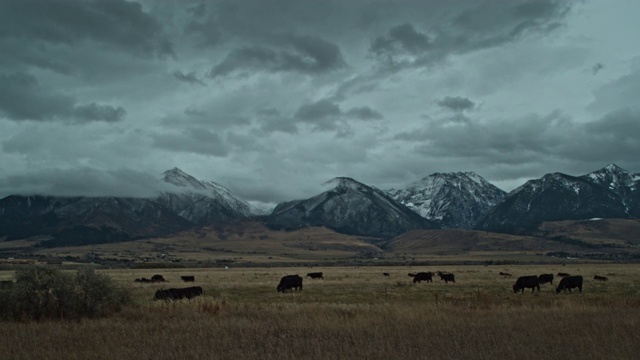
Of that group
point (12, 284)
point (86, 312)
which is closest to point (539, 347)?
point (86, 312)

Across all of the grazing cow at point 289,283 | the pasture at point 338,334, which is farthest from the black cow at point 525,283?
the pasture at point 338,334

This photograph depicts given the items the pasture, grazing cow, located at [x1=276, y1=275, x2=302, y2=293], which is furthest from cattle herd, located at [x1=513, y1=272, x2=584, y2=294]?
the pasture

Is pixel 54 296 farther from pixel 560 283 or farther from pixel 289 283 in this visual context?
pixel 560 283

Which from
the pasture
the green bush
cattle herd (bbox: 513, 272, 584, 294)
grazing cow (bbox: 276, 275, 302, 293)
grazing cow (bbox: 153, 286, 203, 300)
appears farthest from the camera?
grazing cow (bbox: 276, 275, 302, 293)

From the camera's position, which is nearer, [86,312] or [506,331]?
[506,331]

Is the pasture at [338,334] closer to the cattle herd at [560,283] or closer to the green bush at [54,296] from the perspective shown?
the green bush at [54,296]

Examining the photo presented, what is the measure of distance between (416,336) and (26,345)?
1048 cm

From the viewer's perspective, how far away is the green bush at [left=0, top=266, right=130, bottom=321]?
18.8m

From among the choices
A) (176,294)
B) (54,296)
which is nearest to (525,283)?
(176,294)

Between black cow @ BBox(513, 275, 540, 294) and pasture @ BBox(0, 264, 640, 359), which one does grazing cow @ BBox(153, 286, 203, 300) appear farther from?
black cow @ BBox(513, 275, 540, 294)

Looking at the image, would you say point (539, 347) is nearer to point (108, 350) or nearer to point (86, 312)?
point (108, 350)

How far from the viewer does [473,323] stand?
16219mm

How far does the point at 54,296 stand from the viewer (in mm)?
19141

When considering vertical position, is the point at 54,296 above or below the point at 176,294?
above
